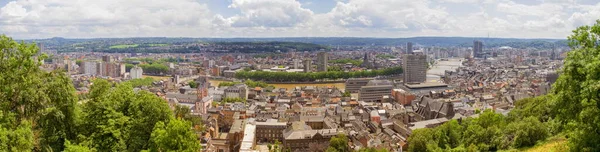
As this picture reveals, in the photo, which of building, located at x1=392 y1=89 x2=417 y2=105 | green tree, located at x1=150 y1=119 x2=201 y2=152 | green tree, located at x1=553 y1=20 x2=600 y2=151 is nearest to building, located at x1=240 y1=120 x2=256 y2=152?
green tree, located at x1=150 y1=119 x2=201 y2=152

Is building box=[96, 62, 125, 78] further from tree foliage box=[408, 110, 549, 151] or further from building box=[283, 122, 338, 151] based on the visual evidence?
tree foliage box=[408, 110, 549, 151]

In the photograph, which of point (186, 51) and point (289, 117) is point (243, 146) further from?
point (186, 51)

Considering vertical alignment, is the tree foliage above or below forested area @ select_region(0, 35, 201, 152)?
below

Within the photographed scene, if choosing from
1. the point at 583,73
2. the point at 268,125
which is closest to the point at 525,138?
the point at 583,73

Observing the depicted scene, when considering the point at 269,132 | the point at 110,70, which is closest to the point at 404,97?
the point at 269,132

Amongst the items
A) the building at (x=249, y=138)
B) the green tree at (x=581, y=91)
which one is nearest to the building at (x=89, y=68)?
the building at (x=249, y=138)

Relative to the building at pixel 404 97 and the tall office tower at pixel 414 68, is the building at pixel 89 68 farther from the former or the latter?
the building at pixel 404 97

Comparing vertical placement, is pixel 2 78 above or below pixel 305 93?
above
